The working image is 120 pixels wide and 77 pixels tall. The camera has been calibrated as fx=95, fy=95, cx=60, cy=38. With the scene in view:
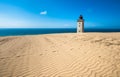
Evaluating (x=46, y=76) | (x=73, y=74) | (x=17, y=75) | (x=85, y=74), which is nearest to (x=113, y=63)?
(x=85, y=74)

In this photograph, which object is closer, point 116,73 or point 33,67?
point 116,73

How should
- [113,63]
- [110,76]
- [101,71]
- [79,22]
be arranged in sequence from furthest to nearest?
[79,22] → [113,63] → [101,71] → [110,76]

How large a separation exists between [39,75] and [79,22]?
33.1 metres

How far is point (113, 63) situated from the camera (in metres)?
5.15

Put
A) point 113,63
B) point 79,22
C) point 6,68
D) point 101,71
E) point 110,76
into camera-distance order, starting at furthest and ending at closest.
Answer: point 79,22
point 113,63
point 6,68
point 101,71
point 110,76

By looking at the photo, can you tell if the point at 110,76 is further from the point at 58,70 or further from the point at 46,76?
the point at 46,76

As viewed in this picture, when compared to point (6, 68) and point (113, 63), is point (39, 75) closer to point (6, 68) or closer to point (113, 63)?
point (6, 68)

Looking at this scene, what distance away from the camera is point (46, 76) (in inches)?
163

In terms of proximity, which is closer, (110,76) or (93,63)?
(110,76)

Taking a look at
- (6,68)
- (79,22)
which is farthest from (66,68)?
(79,22)

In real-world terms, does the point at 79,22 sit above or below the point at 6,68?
above

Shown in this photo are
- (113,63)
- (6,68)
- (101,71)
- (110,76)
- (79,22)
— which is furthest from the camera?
(79,22)

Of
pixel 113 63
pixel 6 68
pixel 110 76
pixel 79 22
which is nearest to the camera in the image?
pixel 110 76

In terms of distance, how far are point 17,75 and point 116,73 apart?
Answer: 4.38 metres
